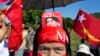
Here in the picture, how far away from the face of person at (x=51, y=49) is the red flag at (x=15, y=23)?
259cm

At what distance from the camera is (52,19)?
3.67 m

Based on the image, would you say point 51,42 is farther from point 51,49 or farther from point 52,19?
point 52,19

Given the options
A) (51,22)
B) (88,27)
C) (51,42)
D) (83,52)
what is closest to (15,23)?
(83,52)

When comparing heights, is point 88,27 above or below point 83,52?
above

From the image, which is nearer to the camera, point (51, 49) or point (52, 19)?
point (51, 49)

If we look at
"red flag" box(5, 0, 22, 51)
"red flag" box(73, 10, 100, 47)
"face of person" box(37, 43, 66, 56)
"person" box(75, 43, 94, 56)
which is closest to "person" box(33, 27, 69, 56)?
"face of person" box(37, 43, 66, 56)

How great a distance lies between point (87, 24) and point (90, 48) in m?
0.57

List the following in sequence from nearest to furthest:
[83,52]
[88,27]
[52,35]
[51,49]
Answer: [51,49]
[52,35]
[83,52]
[88,27]

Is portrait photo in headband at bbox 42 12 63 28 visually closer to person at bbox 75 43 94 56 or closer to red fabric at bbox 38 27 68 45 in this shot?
red fabric at bbox 38 27 68 45

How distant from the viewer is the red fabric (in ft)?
11.8

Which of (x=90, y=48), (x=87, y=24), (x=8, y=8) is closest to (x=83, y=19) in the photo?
(x=87, y=24)

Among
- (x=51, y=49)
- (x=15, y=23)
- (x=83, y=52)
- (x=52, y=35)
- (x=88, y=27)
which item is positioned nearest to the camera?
(x=51, y=49)

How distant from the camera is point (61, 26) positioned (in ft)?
12.2

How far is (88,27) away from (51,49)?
13.6 ft
